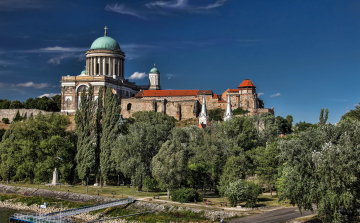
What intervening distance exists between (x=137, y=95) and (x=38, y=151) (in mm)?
46691

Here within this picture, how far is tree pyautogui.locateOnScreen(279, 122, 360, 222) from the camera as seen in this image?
26.4 m

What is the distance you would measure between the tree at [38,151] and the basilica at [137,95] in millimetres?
34204

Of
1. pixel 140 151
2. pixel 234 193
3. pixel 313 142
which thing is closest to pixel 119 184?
pixel 140 151

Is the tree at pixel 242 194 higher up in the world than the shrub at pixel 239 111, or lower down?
lower down

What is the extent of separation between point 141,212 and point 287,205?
1355 cm

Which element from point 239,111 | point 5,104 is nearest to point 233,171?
point 239,111

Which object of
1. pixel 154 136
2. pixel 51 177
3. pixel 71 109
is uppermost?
pixel 71 109

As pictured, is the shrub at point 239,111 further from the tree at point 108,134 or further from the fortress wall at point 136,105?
the tree at point 108,134

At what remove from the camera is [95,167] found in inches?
1972

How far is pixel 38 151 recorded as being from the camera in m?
52.0

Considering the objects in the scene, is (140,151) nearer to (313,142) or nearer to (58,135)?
(58,135)

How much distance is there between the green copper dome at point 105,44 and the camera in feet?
324

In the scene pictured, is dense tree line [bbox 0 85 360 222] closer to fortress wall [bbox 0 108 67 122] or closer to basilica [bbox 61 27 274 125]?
basilica [bbox 61 27 274 125]

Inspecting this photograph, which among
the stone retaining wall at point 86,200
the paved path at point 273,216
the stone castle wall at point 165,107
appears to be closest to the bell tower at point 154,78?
the stone castle wall at point 165,107
